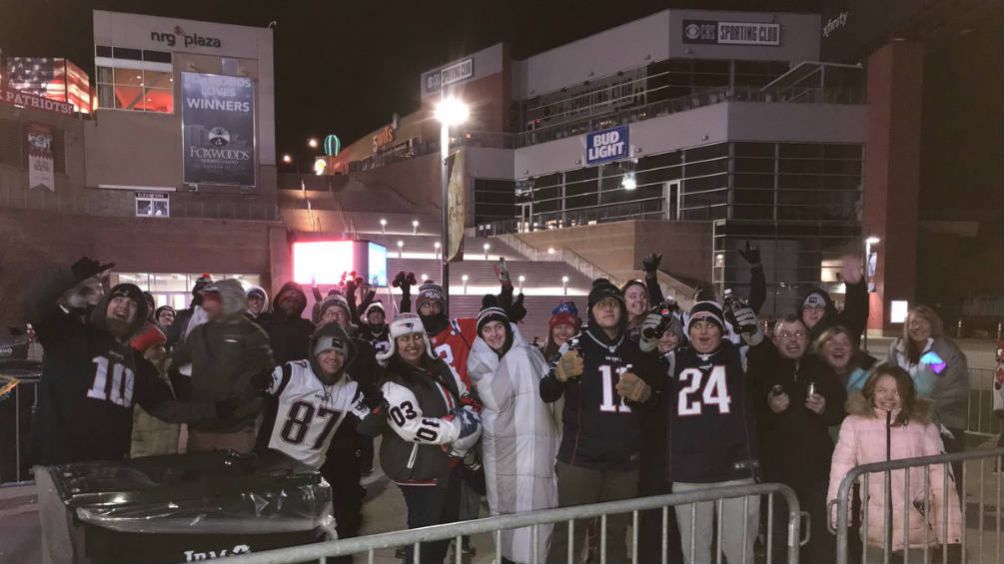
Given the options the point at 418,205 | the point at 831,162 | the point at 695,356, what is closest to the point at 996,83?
the point at 831,162

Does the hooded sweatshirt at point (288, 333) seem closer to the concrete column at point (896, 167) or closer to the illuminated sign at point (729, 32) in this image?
the concrete column at point (896, 167)

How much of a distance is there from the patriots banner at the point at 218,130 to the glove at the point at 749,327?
34.4 m

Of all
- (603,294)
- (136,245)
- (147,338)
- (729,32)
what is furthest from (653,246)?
(147,338)

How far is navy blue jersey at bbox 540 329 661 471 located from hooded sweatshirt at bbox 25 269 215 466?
7.03 ft

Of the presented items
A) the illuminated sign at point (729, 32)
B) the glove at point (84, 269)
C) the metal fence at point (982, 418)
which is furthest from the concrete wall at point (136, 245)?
the glove at point (84, 269)

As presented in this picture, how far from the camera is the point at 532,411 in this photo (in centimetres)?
448

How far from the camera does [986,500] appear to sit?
6531mm

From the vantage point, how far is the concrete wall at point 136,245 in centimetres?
2781

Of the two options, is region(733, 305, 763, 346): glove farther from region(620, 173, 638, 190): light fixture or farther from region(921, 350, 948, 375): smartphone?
region(620, 173, 638, 190): light fixture

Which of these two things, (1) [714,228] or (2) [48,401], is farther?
(1) [714,228]

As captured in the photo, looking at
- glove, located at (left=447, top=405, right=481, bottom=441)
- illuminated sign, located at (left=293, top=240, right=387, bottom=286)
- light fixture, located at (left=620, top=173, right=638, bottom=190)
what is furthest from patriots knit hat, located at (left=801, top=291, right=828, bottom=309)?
light fixture, located at (left=620, top=173, right=638, bottom=190)

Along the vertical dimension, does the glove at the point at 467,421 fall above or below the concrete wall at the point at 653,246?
below

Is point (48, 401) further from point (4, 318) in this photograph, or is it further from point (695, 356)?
point (4, 318)

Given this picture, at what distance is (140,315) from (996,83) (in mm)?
38602
